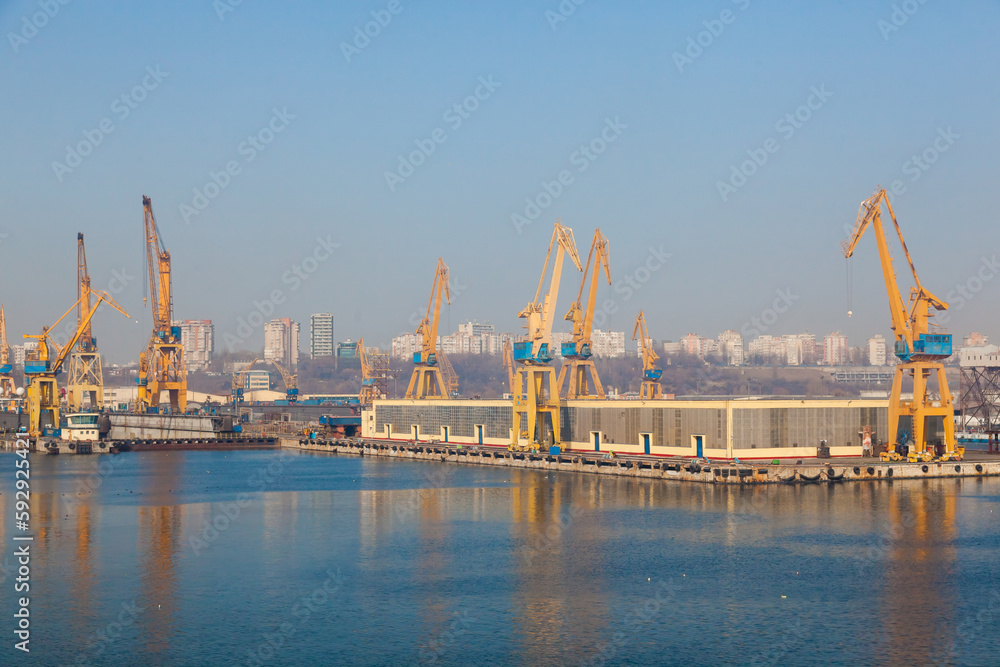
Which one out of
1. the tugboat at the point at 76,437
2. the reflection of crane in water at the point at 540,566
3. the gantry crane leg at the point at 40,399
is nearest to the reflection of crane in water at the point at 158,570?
the reflection of crane in water at the point at 540,566

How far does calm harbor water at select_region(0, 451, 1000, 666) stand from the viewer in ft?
92.3

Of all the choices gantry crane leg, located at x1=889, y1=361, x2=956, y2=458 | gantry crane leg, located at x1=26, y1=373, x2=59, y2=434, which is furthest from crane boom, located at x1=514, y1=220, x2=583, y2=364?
gantry crane leg, located at x1=26, y1=373, x2=59, y2=434

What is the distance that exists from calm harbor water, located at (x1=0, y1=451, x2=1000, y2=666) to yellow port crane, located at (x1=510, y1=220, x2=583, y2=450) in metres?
18.0

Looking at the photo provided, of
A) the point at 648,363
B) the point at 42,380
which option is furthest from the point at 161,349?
the point at 648,363

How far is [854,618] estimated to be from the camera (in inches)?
1194

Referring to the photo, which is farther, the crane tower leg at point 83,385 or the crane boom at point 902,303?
the crane tower leg at point 83,385

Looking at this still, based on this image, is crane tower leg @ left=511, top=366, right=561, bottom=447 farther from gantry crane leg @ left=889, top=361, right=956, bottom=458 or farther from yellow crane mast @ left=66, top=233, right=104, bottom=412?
yellow crane mast @ left=66, top=233, right=104, bottom=412

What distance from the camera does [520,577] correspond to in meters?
36.3

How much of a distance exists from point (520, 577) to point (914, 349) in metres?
A: 38.6

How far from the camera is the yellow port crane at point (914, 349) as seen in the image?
64.4 metres

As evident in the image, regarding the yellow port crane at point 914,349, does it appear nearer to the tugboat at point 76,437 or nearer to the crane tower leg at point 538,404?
the crane tower leg at point 538,404

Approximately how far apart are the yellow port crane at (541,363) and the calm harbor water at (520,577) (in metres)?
18.0

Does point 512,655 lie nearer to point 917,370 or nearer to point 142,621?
point 142,621

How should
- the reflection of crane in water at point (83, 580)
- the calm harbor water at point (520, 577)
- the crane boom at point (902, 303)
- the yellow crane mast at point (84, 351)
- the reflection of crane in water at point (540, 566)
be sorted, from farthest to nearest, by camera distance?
the yellow crane mast at point (84, 351)
the crane boom at point (902, 303)
the reflection of crane in water at point (83, 580)
the reflection of crane in water at point (540, 566)
the calm harbor water at point (520, 577)
